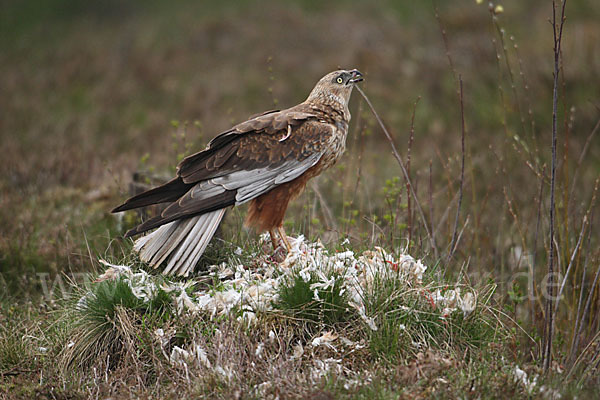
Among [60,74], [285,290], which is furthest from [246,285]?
[60,74]

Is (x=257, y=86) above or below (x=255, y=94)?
above

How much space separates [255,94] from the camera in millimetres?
13492

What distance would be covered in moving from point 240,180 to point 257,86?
9.43 meters

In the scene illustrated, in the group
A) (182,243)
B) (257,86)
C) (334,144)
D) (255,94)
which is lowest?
(255,94)

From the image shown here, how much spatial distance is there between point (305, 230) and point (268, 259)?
2.83 ft

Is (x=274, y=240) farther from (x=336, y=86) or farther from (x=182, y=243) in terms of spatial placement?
(x=336, y=86)

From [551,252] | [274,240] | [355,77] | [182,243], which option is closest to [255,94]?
[355,77]

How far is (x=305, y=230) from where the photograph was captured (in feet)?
18.3

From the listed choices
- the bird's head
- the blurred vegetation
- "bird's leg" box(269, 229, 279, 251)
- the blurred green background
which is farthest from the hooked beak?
the blurred green background

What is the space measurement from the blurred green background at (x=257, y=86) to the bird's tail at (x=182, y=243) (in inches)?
79.3

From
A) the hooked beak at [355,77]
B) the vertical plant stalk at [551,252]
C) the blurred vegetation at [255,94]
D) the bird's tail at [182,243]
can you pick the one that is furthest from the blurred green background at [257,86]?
the hooked beak at [355,77]

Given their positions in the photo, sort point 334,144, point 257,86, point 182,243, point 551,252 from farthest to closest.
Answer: point 257,86
point 334,144
point 182,243
point 551,252

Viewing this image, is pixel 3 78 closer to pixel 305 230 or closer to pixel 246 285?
pixel 305 230

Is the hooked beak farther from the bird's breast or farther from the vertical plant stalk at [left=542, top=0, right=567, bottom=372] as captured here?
the vertical plant stalk at [left=542, top=0, right=567, bottom=372]
